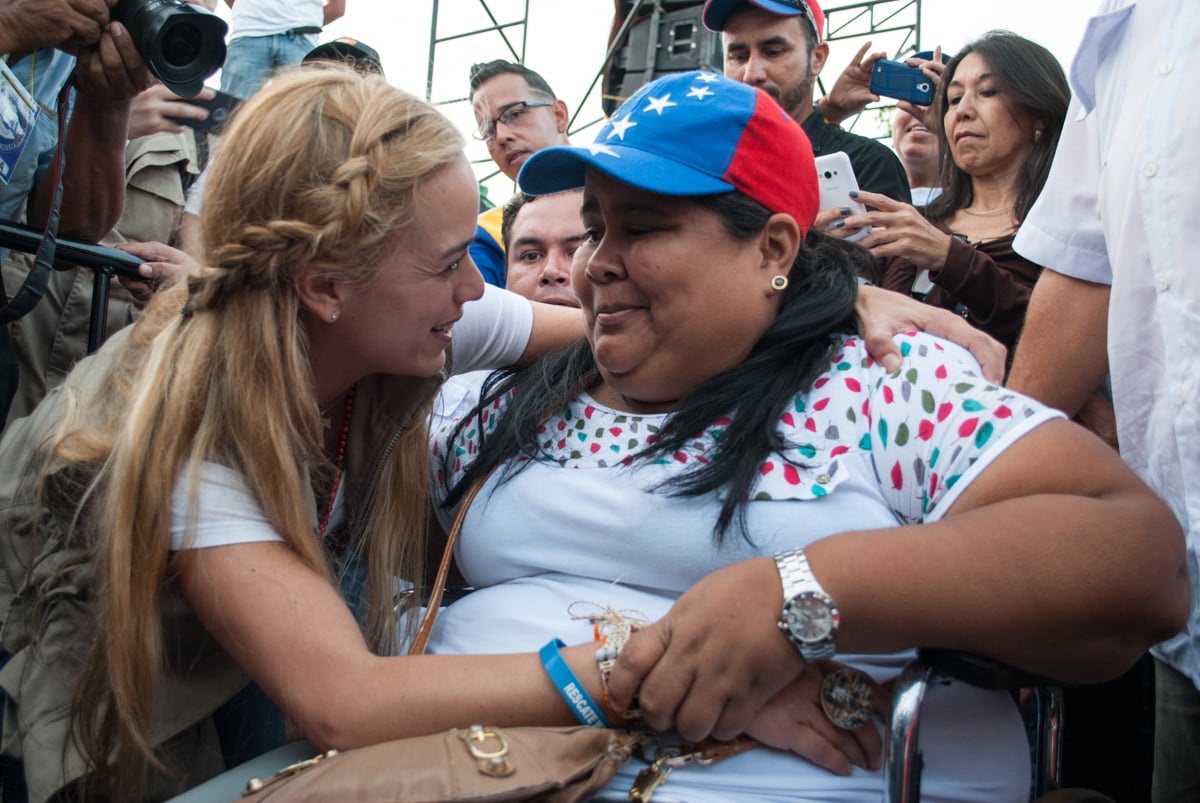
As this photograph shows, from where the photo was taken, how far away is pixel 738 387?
173 centimetres

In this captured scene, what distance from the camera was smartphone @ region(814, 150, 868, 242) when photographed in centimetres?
255

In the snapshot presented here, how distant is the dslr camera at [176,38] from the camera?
213 cm

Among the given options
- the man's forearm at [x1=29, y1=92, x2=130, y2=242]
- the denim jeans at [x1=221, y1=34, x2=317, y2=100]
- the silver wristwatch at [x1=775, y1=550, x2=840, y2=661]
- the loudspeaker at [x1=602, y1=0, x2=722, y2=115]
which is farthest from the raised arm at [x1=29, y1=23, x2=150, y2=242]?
the loudspeaker at [x1=602, y1=0, x2=722, y2=115]

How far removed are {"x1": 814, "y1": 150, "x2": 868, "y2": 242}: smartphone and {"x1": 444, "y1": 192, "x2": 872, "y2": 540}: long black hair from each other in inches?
22.2

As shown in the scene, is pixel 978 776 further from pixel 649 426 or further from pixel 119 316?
pixel 119 316

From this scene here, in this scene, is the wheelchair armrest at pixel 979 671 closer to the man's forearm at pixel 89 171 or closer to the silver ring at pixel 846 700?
the silver ring at pixel 846 700

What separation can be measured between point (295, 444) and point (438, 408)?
727 millimetres

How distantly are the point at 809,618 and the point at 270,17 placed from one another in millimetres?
4346

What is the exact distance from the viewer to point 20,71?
101 inches

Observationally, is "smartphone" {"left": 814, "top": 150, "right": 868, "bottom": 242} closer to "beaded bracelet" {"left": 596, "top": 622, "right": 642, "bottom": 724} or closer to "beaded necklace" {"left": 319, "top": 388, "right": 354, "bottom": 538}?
"beaded necklace" {"left": 319, "top": 388, "right": 354, "bottom": 538}

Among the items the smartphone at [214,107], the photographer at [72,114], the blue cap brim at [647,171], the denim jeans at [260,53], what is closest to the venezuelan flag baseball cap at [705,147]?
the blue cap brim at [647,171]

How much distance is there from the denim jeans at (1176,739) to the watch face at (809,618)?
2.99 ft

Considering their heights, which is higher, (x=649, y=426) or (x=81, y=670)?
(x=649, y=426)

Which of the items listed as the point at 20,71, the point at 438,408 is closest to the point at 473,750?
the point at 438,408
